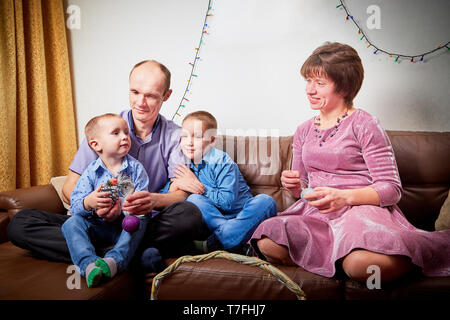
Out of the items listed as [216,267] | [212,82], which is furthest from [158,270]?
[212,82]

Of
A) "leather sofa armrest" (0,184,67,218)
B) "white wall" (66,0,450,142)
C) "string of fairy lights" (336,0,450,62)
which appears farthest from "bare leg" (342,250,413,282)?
"leather sofa armrest" (0,184,67,218)

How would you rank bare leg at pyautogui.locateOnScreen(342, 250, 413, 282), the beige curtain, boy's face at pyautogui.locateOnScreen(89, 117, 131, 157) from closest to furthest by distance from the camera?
bare leg at pyautogui.locateOnScreen(342, 250, 413, 282), boy's face at pyautogui.locateOnScreen(89, 117, 131, 157), the beige curtain

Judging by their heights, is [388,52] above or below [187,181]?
above

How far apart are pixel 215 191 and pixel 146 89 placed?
1.71ft

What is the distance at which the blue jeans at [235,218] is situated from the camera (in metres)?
1.39

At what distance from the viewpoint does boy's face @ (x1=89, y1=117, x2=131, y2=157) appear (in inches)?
53.9

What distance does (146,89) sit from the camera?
4.94 ft

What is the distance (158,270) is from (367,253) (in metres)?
0.69

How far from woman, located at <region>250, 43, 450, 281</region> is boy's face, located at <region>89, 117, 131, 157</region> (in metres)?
0.61

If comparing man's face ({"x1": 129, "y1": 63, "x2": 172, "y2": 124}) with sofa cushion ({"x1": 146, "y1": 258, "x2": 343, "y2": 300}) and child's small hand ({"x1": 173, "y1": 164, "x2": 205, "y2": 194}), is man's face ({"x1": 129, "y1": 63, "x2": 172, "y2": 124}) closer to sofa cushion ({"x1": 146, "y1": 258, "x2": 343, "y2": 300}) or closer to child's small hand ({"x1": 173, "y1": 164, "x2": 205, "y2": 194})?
child's small hand ({"x1": 173, "y1": 164, "x2": 205, "y2": 194})

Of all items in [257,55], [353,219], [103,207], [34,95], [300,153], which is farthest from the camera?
[34,95]

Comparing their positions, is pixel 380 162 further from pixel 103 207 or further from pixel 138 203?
pixel 103 207

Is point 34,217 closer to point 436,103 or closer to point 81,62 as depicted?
point 81,62

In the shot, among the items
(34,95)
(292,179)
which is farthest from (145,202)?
(34,95)
